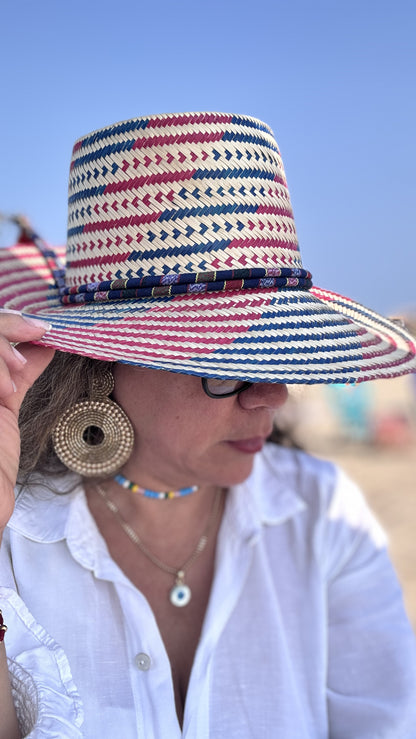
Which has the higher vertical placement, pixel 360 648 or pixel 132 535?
pixel 132 535

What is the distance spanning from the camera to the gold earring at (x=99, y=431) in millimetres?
1717

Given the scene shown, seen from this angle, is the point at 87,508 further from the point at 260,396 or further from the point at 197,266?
the point at 197,266

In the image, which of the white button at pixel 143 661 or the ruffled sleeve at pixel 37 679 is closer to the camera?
the ruffled sleeve at pixel 37 679

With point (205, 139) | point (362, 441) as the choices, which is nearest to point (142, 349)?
point (205, 139)

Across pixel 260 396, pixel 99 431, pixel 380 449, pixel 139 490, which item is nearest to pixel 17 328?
pixel 99 431

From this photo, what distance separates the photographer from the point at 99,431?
1774mm

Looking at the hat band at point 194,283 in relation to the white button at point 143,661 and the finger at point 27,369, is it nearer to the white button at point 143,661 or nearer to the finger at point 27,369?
the finger at point 27,369

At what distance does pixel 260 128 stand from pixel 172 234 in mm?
370

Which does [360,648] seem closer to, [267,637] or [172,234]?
[267,637]

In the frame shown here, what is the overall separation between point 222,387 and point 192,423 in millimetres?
130

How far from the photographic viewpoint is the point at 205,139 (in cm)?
150

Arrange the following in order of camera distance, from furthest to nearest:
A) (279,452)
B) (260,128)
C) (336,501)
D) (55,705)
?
(279,452)
(336,501)
(260,128)
(55,705)

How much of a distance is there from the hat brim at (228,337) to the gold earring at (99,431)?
25cm

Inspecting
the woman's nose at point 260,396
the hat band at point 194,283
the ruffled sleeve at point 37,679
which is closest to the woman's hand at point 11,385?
the hat band at point 194,283
